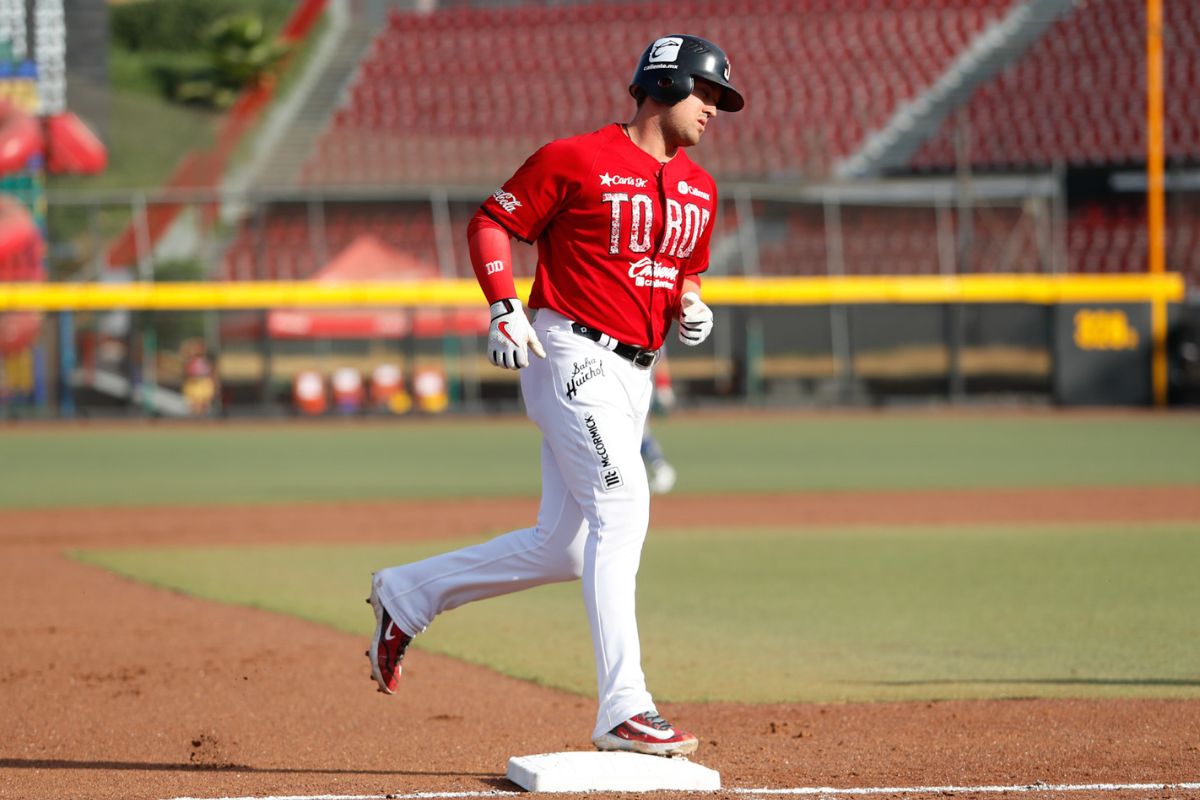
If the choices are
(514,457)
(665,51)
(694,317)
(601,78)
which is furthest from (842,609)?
(601,78)

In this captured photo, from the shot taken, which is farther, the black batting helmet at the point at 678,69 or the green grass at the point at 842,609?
the green grass at the point at 842,609

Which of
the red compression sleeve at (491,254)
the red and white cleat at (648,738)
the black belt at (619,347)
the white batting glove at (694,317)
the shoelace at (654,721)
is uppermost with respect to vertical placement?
the red compression sleeve at (491,254)

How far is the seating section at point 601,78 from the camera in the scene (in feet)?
88.9

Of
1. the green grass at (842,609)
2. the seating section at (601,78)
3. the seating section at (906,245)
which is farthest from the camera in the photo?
the seating section at (601,78)

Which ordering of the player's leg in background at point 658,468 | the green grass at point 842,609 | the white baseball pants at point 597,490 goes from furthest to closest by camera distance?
the player's leg in background at point 658,468
the green grass at point 842,609
the white baseball pants at point 597,490

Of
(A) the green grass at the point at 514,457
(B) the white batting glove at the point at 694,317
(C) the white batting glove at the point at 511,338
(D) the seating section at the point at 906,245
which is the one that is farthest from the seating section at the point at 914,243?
(C) the white batting glove at the point at 511,338

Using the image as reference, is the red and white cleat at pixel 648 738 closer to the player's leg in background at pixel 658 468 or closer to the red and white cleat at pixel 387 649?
the red and white cleat at pixel 387 649

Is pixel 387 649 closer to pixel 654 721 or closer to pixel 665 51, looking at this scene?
pixel 654 721

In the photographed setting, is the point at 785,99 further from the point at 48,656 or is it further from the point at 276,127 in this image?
the point at 48,656

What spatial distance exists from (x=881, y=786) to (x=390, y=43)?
95.9ft

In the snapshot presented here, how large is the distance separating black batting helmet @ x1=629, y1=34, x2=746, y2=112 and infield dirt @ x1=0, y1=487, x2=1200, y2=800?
1.71m

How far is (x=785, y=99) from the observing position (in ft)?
94.6

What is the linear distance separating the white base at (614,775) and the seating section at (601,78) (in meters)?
22.9

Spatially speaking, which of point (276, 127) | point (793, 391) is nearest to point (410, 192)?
point (276, 127)
